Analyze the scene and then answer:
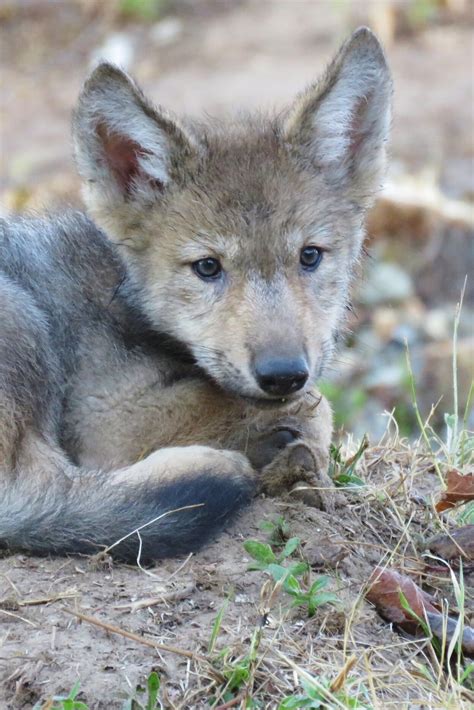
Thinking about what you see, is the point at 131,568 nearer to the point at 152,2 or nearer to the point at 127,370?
the point at 127,370

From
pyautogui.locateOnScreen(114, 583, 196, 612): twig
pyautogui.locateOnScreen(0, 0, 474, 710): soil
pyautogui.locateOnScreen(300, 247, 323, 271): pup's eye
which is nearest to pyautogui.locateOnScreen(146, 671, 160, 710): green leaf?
pyautogui.locateOnScreen(0, 0, 474, 710): soil

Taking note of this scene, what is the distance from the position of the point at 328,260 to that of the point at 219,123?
2.94 ft

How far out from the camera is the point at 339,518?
4.05 meters

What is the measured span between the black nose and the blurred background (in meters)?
4.37

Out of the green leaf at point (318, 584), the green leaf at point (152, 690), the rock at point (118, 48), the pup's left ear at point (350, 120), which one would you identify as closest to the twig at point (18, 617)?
the green leaf at point (152, 690)

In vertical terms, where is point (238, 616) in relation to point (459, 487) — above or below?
below

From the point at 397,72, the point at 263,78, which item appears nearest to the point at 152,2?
the point at 263,78

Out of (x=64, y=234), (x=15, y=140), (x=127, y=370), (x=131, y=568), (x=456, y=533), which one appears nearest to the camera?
(x=131, y=568)

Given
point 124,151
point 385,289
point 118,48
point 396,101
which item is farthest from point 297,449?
point 118,48

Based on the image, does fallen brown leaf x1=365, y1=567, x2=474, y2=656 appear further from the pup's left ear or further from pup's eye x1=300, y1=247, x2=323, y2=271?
the pup's left ear

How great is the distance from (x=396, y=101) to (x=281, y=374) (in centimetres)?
898

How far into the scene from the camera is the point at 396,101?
483 inches

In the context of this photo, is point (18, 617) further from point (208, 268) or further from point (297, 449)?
point (208, 268)

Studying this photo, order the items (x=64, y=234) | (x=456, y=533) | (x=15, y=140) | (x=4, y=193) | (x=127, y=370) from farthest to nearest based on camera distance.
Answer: (x=15, y=140), (x=4, y=193), (x=64, y=234), (x=127, y=370), (x=456, y=533)
